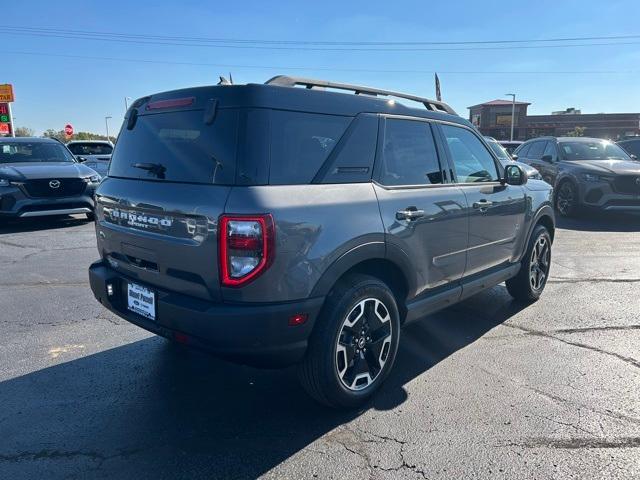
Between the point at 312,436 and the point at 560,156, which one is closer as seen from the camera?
the point at 312,436

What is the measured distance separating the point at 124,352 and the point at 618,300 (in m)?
4.93

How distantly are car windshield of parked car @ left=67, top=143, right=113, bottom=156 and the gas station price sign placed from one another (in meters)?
7.79

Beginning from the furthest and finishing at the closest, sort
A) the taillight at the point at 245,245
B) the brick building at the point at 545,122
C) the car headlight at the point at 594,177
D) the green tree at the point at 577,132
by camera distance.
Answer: the brick building at the point at 545,122, the green tree at the point at 577,132, the car headlight at the point at 594,177, the taillight at the point at 245,245

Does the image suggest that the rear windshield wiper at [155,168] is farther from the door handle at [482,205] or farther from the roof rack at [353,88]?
the door handle at [482,205]

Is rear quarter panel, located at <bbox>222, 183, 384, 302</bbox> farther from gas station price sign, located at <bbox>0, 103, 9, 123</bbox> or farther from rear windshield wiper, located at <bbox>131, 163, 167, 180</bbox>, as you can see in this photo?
gas station price sign, located at <bbox>0, 103, 9, 123</bbox>

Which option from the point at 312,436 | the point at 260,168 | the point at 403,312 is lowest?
the point at 312,436

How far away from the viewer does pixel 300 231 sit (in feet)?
8.63

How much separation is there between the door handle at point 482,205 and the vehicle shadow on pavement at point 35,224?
8341 mm

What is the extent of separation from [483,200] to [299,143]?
2028 mm

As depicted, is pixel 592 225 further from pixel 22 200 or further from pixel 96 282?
pixel 22 200

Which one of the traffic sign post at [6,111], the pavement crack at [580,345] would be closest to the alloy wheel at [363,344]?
the pavement crack at [580,345]

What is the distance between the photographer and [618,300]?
5332mm

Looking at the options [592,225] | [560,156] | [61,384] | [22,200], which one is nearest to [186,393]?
[61,384]

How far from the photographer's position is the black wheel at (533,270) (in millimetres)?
5102
